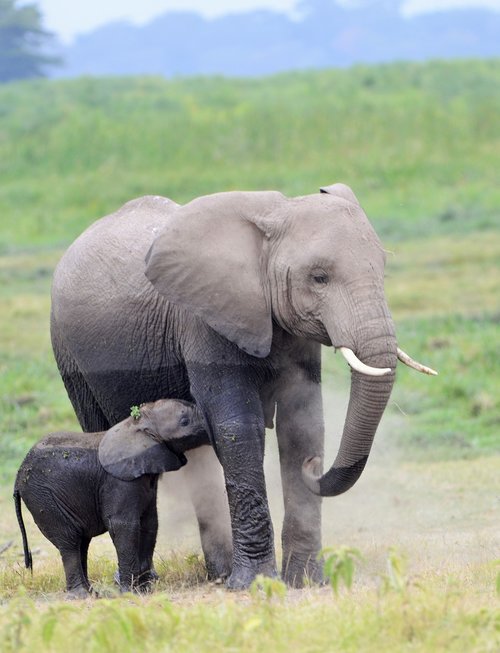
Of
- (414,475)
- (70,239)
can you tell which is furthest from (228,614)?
(70,239)

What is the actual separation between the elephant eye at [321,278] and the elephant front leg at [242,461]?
679mm

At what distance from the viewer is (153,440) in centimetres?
757

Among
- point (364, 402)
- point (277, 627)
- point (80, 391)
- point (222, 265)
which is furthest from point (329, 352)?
point (277, 627)

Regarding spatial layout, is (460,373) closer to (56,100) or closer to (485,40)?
(56,100)

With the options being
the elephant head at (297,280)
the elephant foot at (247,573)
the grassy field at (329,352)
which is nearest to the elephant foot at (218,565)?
the grassy field at (329,352)

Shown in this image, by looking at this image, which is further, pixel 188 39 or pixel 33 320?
pixel 188 39

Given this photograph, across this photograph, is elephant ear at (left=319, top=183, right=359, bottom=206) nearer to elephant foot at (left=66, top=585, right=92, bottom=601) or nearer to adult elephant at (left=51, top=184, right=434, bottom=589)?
adult elephant at (left=51, top=184, right=434, bottom=589)

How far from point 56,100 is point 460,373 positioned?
22.9 metres

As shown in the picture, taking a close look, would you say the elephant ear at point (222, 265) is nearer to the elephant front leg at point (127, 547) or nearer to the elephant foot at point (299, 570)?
the elephant front leg at point (127, 547)

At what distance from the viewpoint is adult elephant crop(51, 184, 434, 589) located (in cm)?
682

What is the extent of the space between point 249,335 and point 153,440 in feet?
2.88

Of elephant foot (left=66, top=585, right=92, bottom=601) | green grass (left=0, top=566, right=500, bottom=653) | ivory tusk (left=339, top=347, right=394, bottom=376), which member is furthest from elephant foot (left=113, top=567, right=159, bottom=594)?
green grass (left=0, top=566, right=500, bottom=653)

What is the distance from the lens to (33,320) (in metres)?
17.5

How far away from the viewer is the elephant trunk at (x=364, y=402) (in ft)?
21.6
